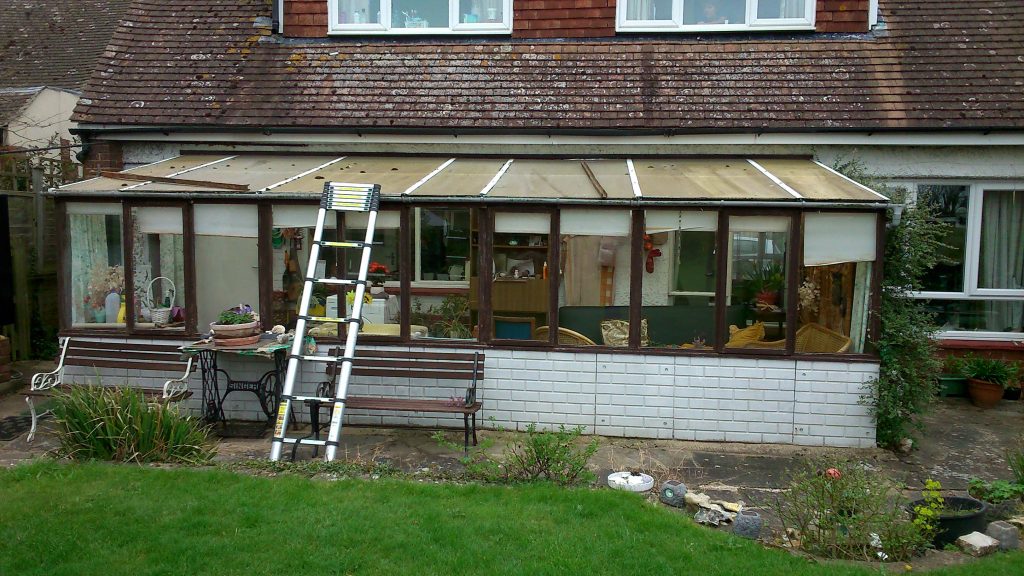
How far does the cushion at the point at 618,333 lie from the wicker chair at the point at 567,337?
218 millimetres

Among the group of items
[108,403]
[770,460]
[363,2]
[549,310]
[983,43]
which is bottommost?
[770,460]

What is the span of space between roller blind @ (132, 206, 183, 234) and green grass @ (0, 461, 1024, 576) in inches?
121

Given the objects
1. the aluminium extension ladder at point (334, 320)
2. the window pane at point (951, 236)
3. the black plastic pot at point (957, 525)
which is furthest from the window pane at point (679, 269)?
the black plastic pot at point (957, 525)

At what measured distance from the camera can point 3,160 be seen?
35.1ft

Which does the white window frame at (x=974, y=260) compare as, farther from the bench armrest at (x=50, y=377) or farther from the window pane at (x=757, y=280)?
the bench armrest at (x=50, y=377)

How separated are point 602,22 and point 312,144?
4.27 metres

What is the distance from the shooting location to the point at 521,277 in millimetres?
8617

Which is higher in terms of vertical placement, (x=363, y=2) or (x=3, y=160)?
(x=363, y=2)

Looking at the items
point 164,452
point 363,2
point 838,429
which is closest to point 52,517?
point 164,452

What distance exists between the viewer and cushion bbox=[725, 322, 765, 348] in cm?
778

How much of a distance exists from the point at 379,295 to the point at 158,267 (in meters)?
2.86

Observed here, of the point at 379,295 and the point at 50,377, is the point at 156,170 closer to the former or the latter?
the point at 50,377

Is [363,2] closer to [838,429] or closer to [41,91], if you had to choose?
[838,429]

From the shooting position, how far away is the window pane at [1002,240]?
9.44 meters
